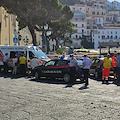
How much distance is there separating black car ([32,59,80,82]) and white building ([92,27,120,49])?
94.9 m

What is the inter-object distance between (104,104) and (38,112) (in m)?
2.31

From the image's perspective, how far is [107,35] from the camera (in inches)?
4469

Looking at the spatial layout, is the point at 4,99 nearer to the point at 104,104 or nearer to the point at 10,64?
the point at 104,104

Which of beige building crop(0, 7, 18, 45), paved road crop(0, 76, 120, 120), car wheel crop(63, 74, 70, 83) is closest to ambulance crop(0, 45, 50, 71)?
car wheel crop(63, 74, 70, 83)

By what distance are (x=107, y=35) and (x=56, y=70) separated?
101735 mm

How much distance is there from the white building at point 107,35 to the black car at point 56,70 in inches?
3736

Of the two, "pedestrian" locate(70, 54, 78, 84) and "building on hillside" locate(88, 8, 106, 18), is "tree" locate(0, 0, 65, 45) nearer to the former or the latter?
"pedestrian" locate(70, 54, 78, 84)

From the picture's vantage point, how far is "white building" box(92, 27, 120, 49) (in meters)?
110

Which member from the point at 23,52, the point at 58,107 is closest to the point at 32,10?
the point at 23,52

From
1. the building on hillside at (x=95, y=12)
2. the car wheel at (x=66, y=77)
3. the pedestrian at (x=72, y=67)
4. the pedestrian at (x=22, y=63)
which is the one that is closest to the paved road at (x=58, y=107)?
the pedestrian at (x=72, y=67)

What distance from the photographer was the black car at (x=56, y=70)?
14.6 m

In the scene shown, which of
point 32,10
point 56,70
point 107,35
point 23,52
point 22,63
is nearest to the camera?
point 56,70

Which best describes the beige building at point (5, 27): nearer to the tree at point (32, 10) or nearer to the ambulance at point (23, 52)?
the tree at point (32, 10)

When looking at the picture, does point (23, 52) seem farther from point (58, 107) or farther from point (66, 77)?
point (58, 107)
